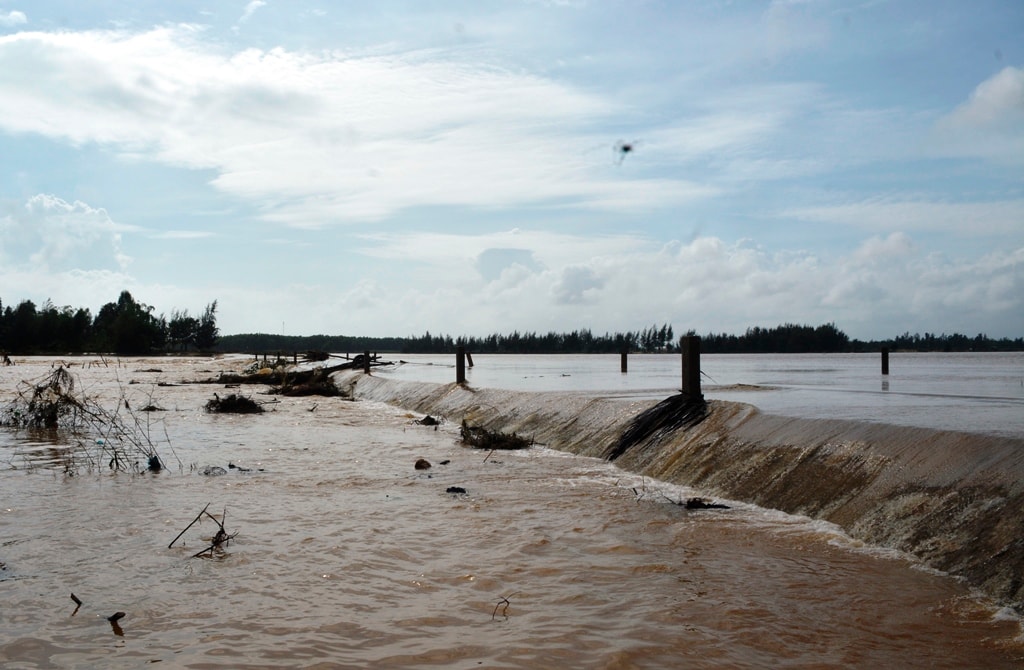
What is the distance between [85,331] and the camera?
120m

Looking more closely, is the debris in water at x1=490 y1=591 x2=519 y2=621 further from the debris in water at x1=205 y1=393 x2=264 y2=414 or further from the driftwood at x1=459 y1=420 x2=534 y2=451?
the debris in water at x1=205 y1=393 x2=264 y2=414

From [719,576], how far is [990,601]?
1886 mm

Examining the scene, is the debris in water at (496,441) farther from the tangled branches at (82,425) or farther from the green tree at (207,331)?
the green tree at (207,331)

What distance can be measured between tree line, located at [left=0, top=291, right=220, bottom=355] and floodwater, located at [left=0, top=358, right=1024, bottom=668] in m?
103

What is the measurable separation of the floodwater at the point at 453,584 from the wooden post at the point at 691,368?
3.22 meters

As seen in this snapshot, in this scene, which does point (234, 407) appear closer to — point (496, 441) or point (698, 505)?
point (496, 441)

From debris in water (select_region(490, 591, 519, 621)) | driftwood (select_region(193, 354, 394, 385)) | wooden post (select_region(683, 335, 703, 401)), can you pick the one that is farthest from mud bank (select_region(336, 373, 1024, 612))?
driftwood (select_region(193, 354, 394, 385))

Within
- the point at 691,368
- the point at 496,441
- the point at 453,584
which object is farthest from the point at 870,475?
the point at 496,441

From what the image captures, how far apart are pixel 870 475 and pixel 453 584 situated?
4697mm

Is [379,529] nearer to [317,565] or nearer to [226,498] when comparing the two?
[317,565]

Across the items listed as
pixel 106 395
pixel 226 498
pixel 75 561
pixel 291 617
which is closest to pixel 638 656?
pixel 291 617

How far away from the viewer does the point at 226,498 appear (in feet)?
31.1

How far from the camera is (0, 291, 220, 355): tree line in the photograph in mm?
105875

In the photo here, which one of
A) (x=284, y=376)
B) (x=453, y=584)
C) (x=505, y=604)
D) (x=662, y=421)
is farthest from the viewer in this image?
(x=284, y=376)
